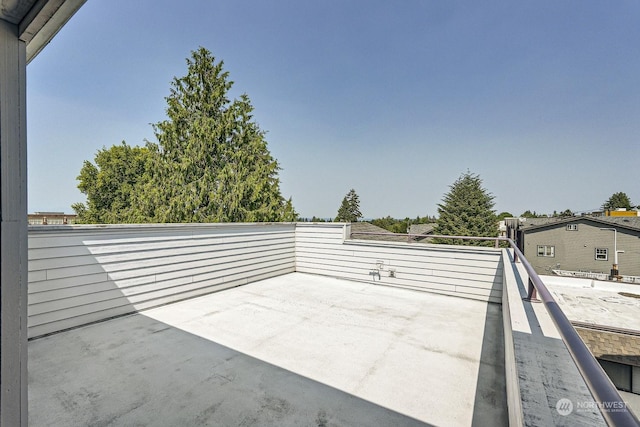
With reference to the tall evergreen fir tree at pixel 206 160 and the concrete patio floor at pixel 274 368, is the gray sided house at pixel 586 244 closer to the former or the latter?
the tall evergreen fir tree at pixel 206 160

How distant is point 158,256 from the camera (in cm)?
392

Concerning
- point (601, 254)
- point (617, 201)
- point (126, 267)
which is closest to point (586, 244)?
point (601, 254)

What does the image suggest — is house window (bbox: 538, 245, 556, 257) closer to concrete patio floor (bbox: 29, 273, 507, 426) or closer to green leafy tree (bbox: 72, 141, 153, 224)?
concrete patio floor (bbox: 29, 273, 507, 426)

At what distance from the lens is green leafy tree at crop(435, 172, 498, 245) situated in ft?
67.1

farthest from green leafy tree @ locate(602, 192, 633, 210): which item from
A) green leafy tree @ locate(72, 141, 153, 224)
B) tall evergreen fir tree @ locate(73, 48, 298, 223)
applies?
green leafy tree @ locate(72, 141, 153, 224)

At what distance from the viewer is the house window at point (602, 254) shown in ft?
46.9

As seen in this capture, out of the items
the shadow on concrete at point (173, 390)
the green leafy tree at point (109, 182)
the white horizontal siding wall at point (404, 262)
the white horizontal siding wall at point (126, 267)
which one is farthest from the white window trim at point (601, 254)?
the green leafy tree at point (109, 182)

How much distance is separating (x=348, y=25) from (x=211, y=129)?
5905 mm

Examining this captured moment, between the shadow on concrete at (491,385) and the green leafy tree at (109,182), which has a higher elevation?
the green leafy tree at (109,182)

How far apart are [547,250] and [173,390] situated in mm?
19659

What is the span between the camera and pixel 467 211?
21047 millimetres

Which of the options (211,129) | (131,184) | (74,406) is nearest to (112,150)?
(131,184)

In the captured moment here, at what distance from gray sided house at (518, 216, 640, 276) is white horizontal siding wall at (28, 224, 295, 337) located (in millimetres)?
13987

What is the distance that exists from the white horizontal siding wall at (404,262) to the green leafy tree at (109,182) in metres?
14.0
